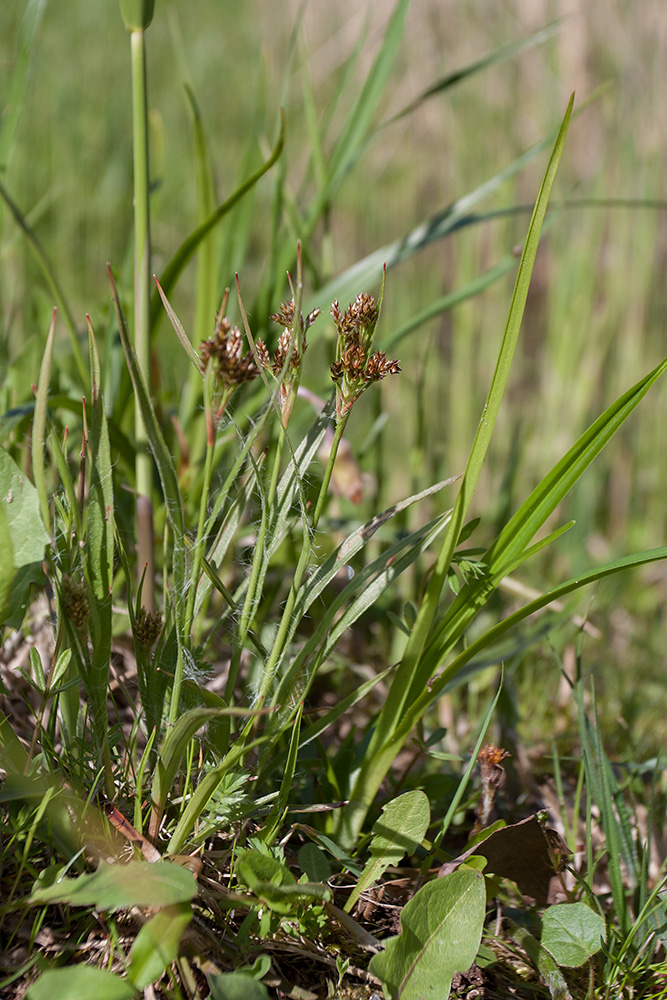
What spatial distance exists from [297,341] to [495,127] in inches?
93.5

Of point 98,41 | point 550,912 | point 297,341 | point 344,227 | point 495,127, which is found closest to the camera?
point 297,341

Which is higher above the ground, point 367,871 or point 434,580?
point 434,580

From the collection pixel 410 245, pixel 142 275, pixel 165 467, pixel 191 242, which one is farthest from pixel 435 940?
pixel 410 245

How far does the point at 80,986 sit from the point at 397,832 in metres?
0.33

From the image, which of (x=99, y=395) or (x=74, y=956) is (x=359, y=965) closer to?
(x=74, y=956)

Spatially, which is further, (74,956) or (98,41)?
(98,41)

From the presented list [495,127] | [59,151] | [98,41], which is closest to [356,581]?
[495,127]

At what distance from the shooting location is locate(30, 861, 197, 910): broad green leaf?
1.97ft

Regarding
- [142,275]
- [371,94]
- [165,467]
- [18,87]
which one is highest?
[18,87]

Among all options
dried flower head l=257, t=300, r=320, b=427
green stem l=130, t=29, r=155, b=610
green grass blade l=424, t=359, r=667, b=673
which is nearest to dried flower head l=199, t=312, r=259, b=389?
dried flower head l=257, t=300, r=320, b=427

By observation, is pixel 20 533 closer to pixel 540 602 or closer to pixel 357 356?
pixel 357 356

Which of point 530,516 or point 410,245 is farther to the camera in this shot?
point 410,245

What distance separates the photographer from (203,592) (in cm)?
78

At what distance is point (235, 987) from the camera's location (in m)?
0.61
